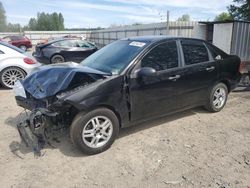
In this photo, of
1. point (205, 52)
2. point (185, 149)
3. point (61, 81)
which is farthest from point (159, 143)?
point (205, 52)

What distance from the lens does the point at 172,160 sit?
3.81 m

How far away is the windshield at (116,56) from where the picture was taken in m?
4.31

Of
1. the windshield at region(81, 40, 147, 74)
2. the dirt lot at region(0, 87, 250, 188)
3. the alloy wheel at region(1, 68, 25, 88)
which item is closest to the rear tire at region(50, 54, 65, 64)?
the alloy wheel at region(1, 68, 25, 88)

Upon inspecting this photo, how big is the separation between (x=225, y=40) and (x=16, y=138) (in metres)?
10.5

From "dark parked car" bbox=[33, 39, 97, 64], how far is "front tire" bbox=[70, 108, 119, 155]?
30.3 feet

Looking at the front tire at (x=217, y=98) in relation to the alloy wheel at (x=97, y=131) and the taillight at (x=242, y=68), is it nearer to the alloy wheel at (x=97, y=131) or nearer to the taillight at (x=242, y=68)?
the taillight at (x=242, y=68)

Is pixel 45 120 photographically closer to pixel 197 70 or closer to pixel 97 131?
pixel 97 131

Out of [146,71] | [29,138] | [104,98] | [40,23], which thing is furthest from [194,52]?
[40,23]

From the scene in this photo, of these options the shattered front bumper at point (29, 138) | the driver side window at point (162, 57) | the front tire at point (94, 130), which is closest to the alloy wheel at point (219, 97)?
the driver side window at point (162, 57)

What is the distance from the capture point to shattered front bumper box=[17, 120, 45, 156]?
4039mm

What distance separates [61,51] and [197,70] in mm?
9248

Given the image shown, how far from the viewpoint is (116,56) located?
15.0 ft

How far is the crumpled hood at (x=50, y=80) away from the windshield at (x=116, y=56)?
27 cm

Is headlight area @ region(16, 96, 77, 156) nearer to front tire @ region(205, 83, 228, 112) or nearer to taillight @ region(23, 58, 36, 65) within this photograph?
front tire @ region(205, 83, 228, 112)
